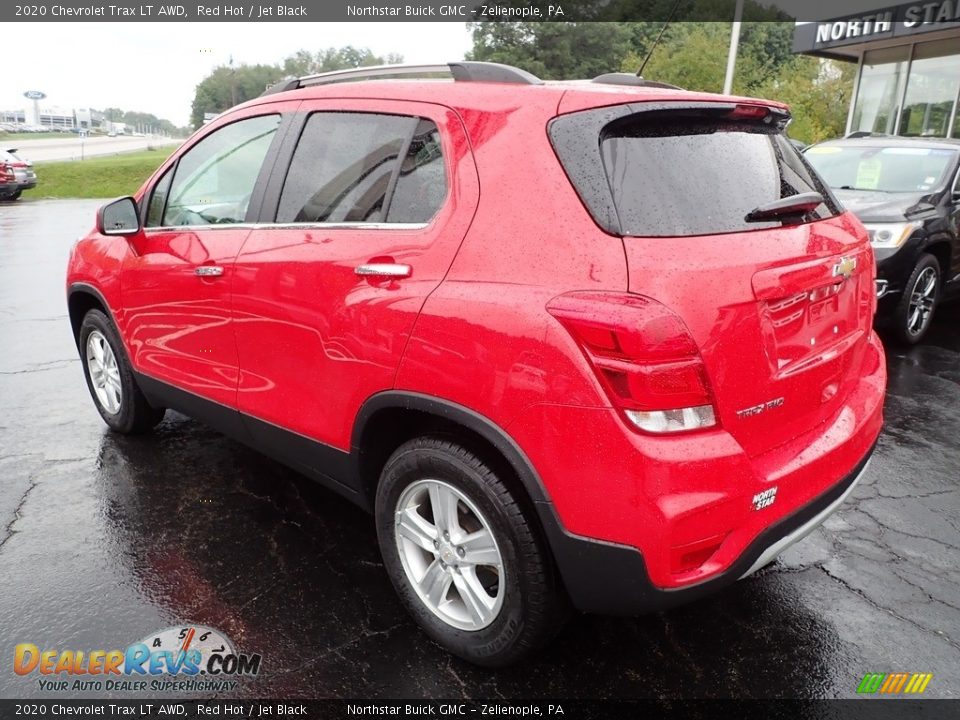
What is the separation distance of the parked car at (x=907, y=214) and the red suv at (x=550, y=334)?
3.89 meters

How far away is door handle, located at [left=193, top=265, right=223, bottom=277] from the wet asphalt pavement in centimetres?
113

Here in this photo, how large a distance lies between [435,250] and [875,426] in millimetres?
1685

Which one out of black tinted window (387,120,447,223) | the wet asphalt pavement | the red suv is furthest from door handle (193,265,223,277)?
the wet asphalt pavement

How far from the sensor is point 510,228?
85.3 inches

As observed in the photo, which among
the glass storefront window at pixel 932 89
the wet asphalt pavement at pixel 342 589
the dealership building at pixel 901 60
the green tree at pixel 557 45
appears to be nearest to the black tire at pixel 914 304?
the wet asphalt pavement at pixel 342 589

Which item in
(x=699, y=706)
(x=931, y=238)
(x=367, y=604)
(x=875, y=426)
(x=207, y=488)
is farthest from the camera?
(x=931, y=238)

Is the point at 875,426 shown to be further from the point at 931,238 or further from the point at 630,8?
the point at 630,8

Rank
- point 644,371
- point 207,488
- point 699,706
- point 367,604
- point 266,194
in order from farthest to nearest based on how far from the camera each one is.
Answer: point 207,488, point 266,194, point 367,604, point 699,706, point 644,371

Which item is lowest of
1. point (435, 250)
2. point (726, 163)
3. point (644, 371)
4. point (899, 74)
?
point (644, 371)

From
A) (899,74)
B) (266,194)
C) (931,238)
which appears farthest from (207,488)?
(899,74)

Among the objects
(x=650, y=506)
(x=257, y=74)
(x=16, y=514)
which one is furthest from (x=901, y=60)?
(x=257, y=74)

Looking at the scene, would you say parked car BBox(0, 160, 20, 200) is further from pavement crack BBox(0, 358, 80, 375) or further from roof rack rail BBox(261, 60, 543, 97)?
roof rack rail BBox(261, 60, 543, 97)

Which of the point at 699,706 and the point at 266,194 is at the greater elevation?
the point at 266,194

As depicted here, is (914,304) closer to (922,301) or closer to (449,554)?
(922,301)
